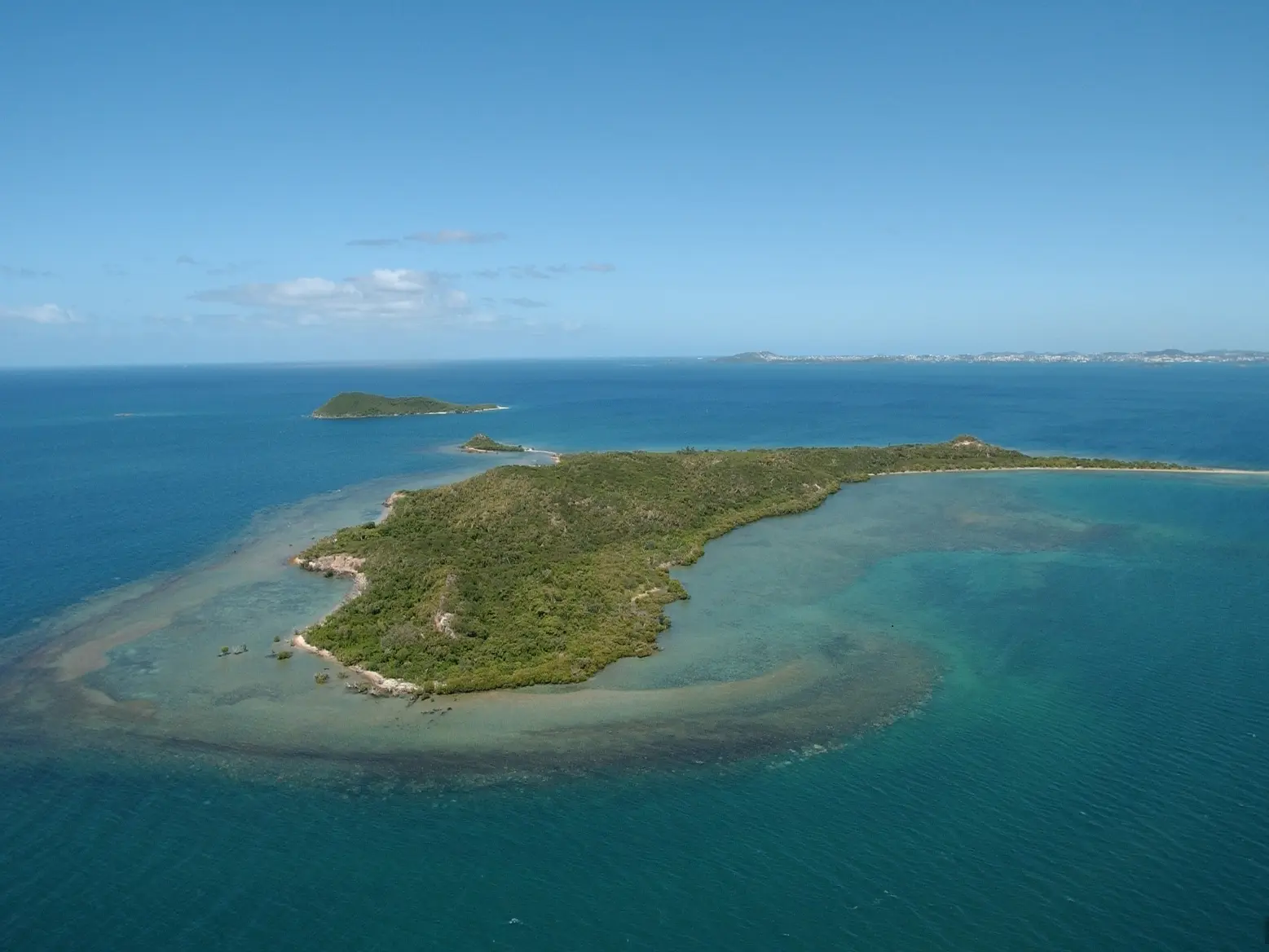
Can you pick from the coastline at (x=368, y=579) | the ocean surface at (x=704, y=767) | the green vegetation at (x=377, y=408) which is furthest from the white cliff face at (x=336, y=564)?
the green vegetation at (x=377, y=408)

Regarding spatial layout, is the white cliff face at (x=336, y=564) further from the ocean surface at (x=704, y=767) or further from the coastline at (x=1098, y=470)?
the coastline at (x=1098, y=470)

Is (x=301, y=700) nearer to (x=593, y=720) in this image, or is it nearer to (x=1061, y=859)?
(x=593, y=720)

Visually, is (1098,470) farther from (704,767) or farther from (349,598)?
(349,598)

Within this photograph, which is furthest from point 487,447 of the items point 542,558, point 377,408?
point 377,408

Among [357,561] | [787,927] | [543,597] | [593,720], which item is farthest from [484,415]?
[787,927]

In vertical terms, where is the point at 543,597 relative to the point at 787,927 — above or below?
above
